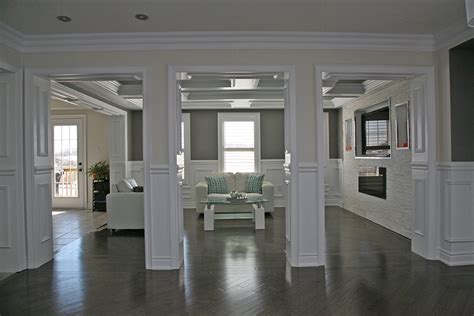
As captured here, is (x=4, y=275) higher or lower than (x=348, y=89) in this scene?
lower

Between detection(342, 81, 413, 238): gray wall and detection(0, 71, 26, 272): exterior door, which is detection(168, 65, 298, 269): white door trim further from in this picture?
detection(342, 81, 413, 238): gray wall

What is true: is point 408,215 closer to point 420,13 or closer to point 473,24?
point 420,13

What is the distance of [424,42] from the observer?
3.84 metres

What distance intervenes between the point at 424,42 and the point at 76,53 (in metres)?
3.98

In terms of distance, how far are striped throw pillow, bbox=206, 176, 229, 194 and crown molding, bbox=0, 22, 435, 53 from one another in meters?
4.01

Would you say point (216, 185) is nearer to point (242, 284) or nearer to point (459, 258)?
point (242, 284)

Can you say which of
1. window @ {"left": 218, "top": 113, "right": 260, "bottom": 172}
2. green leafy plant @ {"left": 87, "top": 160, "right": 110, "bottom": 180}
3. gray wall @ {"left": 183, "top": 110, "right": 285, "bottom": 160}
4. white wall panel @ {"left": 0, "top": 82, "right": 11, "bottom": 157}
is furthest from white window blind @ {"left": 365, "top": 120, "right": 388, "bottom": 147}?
Answer: green leafy plant @ {"left": 87, "top": 160, "right": 110, "bottom": 180}

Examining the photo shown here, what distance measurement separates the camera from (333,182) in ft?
26.7

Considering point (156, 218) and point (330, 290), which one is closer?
point (330, 290)

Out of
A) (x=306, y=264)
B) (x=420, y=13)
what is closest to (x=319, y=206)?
(x=306, y=264)

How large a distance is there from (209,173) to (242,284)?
199 inches

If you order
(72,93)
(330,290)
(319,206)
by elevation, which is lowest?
(330,290)

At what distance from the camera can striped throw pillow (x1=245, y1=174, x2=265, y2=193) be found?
7295 mm

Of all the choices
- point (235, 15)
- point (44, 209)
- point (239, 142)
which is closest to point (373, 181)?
point (239, 142)
